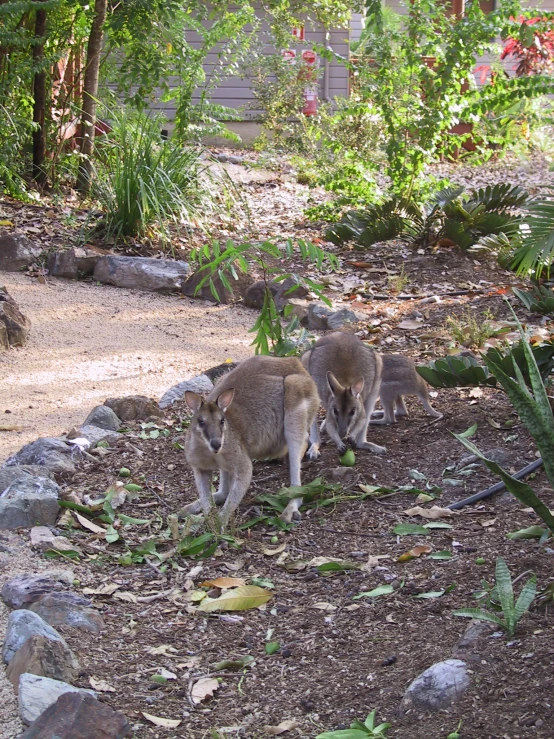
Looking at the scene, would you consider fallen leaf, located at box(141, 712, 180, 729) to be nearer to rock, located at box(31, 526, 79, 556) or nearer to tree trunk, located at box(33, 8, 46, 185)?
rock, located at box(31, 526, 79, 556)

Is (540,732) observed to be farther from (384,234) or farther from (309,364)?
(384,234)

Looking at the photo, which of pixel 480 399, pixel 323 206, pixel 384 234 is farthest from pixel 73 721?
pixel 323 206

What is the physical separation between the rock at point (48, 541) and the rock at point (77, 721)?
60.6 inches

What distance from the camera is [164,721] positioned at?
10.5 ft

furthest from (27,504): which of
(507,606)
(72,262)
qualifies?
(72,262)

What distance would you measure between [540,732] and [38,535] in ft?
8.83

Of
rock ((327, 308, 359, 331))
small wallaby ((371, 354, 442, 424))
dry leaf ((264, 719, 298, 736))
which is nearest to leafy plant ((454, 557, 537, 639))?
dry leaf ((264, 719, 298, 736))

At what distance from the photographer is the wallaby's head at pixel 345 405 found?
18.4ft

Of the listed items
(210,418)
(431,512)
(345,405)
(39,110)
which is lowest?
(431,512)

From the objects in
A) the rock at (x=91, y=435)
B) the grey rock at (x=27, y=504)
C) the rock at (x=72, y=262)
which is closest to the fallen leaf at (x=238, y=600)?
the grey rock at (x=27, y=504)

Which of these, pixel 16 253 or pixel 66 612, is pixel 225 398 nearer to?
pixel 66 612

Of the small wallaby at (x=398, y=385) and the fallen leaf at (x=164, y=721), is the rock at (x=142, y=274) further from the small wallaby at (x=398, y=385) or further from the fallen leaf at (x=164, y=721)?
the fallen leaf at (x=164, y=721)

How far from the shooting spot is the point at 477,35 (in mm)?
9938

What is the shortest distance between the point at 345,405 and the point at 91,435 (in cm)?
167
